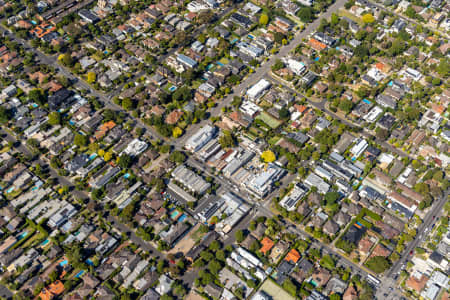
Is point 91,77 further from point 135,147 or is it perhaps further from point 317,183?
point 317,183

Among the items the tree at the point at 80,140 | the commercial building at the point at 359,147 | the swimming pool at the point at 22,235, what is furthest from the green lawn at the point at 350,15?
the swimming pool at the point at 22,235

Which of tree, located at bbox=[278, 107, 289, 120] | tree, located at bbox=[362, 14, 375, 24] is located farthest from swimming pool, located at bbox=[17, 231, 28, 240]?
tree, located at bbox=[362, 14, 375, 24]

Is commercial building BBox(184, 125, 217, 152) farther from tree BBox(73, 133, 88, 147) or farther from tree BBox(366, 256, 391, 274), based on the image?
tree BBox(366, 256, 391, 274)

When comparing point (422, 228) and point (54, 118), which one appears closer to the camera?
point (422, 228)

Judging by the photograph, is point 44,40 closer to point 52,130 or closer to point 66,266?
Answer: point 52,130

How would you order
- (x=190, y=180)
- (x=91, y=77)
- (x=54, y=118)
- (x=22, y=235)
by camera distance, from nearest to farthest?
(x=22, y=235)
(x=190, y=180)
(x=54, y=118)
(x=91, y=77)

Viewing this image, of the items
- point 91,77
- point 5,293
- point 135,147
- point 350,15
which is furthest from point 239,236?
point 350,15

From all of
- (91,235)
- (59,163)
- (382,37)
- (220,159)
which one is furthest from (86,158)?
(382,37)
